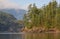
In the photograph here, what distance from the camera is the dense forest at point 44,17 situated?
294 feet

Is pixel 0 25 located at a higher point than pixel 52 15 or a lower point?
lower

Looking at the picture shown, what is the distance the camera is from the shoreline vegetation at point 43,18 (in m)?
89.4

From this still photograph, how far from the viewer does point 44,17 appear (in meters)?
94.4

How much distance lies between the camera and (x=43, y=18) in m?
93.8

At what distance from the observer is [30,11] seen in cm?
10106

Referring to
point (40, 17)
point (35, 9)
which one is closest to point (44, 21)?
point (40, 17)

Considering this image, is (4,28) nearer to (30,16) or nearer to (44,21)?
(30,16)

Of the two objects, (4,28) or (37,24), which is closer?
(37,24)

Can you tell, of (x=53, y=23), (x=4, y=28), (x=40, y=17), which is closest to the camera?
(x=53, y=23)

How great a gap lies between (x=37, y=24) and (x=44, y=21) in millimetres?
4663

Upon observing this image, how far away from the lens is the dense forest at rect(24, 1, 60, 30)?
89.5m

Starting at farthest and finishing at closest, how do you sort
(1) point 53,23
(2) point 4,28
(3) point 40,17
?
(2) point 4,28 < (3) point 40,17 < (1) point 53,23

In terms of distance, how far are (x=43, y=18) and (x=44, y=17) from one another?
3.07ft

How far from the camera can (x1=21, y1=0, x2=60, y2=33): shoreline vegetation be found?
89.4 meters
